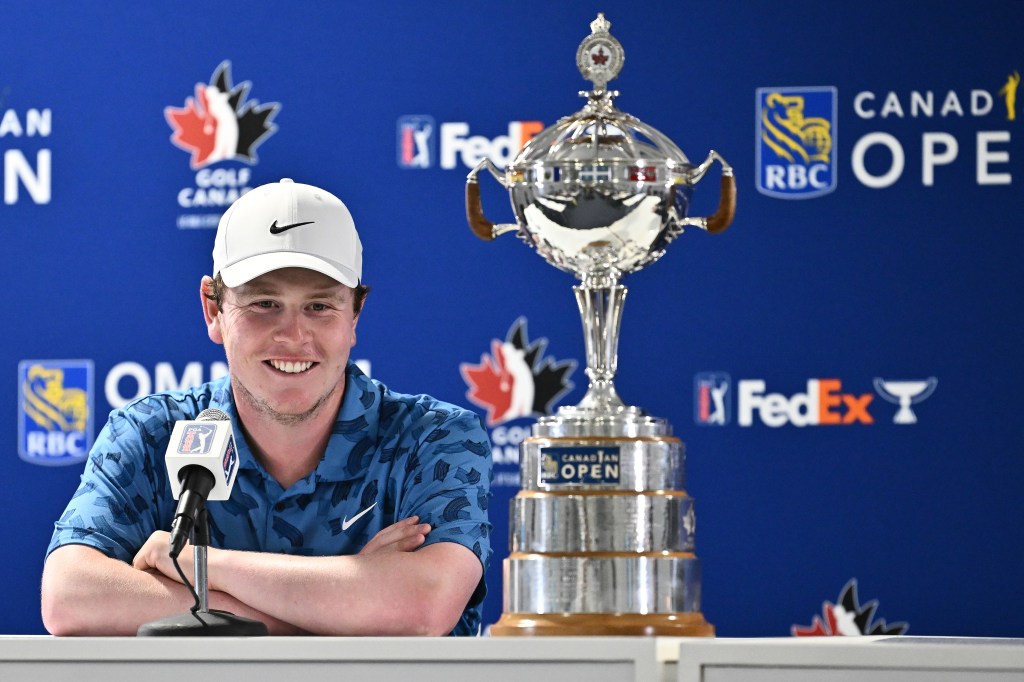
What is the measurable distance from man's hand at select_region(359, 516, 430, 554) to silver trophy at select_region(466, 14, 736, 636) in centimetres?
34

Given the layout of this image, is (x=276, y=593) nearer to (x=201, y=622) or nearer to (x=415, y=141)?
(x=201, y=622)

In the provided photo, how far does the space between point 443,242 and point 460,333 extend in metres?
0.21

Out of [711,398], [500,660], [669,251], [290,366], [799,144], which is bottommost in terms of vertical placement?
[500,660]

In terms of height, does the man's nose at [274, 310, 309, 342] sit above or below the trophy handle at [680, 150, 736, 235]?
below

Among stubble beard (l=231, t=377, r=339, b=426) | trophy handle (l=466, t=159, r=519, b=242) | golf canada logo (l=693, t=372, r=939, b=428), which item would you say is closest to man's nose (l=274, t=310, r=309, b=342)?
stubble beard (l=231, t=377, r=339, b=426)

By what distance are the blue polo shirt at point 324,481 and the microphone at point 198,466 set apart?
0.56m

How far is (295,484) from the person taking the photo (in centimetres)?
223

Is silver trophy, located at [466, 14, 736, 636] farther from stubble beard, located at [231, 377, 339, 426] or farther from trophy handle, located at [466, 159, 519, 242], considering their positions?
stubble beard, located at [231, 377, 339, 426]

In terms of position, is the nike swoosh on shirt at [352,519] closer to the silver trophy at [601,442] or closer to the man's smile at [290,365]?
the man's smile at [290,365]

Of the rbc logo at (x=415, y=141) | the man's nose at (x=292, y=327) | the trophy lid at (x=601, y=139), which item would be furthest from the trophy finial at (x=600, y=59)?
the rbc logo at (x=415, y=141)

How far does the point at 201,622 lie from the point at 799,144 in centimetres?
223

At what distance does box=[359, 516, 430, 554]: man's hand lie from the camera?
204 cm

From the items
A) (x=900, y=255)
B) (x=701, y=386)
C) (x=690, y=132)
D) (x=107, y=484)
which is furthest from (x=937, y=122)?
(x=107, y=484)

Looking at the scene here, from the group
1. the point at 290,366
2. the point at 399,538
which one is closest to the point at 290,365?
the point at 290,366
